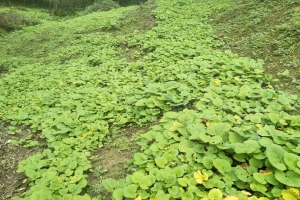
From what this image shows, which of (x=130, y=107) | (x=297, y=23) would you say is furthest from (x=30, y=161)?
(x=297, y=23)

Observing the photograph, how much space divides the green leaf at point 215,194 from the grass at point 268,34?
2.69 metres

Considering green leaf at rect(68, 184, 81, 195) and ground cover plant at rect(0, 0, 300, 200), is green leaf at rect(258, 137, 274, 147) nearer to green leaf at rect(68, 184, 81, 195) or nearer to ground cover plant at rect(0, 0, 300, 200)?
ground cover plant at rect(0, 0, 300, 200)

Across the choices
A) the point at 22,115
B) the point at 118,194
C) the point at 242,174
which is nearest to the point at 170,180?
the point at 118,194

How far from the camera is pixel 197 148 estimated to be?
2.57m

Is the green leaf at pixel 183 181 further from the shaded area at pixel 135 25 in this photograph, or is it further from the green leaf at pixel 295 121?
the shaded area at pixel 135 25

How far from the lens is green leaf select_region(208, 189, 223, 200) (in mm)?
2039

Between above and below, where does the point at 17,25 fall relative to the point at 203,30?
below

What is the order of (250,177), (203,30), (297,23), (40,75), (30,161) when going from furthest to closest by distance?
(203,30)
(40,75)
(297,23)
(30,161)
(250,177)

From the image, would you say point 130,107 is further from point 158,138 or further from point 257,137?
point 257,137

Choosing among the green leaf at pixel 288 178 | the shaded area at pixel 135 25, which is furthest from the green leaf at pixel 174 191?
the shaded area at pixel 135 25

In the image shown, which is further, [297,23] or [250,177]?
[297,23]

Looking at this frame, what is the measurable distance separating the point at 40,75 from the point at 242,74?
198 inches

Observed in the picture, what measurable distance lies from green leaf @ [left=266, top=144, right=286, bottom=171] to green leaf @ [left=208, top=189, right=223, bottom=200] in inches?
19.9

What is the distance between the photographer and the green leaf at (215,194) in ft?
6.69
